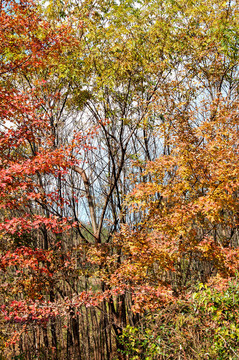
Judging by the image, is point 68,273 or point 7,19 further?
point 68,273

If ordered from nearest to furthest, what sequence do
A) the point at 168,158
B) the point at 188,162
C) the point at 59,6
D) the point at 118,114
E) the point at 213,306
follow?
the point at 213,306 → the point at 188,162 → the point at 168,158 → the point at 59,6 → the point at 118,114

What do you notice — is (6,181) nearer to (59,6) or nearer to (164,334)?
(164,334)

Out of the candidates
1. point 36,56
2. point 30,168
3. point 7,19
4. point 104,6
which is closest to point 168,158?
point 30,168

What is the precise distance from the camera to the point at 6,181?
14.4 ft

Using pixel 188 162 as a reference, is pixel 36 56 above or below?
above

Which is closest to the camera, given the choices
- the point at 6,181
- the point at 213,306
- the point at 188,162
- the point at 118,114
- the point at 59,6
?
the point at 213,306

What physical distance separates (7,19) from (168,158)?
11.7 ft

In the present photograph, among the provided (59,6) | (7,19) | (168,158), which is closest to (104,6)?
(59,6)

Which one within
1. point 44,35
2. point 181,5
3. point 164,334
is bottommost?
point 164,334

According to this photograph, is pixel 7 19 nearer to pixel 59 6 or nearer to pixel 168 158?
pixel 59 6

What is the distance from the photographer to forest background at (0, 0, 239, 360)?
4574 mm

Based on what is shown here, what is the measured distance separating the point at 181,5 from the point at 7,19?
4252mm

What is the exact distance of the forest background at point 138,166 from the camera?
457cm

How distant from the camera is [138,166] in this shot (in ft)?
21.2
